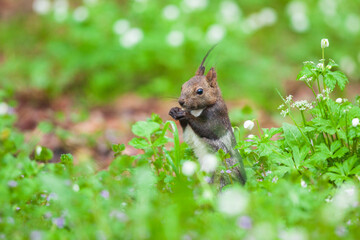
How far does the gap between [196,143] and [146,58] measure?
3.96 meters

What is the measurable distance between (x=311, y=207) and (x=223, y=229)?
481 millimetres

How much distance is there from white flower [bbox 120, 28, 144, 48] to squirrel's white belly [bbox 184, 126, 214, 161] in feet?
12.8

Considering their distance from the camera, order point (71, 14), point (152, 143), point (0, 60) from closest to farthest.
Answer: point (152, 143)
point (71, 14)
point (0, 60)

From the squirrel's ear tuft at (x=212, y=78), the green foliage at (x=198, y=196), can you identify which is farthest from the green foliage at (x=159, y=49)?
the green foliage at (x=198, y=196)

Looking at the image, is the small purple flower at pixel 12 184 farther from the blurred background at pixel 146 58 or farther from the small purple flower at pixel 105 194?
the blurred background at pixel 146 58

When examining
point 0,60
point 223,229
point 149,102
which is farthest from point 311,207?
point 0,60

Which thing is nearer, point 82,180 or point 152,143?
point 82,180

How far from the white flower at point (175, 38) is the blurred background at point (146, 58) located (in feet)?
0.05

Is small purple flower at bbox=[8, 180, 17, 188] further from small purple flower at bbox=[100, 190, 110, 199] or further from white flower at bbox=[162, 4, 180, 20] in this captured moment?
white flower at bbox=[162, 4, 180, 20]

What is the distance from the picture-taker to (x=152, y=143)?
3.36 m

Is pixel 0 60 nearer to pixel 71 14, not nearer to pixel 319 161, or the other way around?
pixel 71 14

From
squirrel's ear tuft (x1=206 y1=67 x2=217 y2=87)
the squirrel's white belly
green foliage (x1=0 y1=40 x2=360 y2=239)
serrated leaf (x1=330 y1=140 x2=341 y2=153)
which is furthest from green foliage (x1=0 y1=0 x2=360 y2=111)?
serrated leaf (x1=330 y1=140 x2=341 y2=153)

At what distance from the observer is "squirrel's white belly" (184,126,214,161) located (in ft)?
11.0

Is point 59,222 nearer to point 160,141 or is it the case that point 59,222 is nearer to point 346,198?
point 160,141
